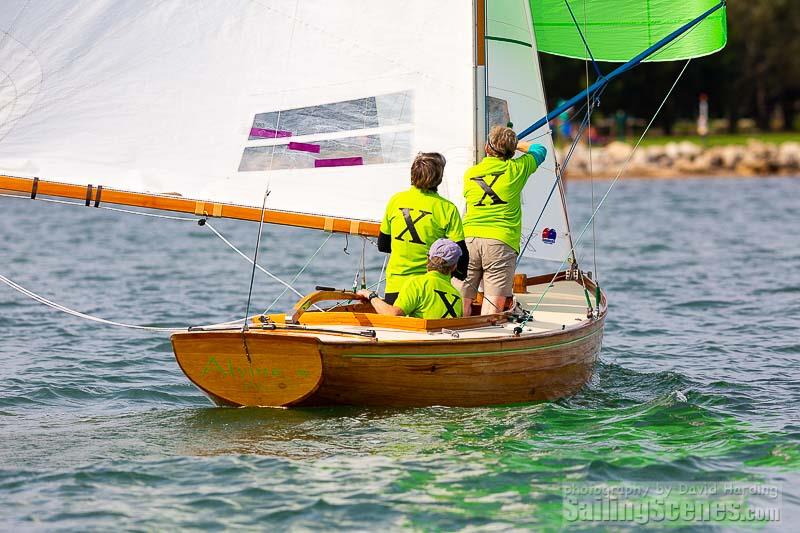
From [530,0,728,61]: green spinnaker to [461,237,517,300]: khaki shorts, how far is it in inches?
102

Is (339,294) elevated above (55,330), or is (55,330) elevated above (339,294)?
(339,294)

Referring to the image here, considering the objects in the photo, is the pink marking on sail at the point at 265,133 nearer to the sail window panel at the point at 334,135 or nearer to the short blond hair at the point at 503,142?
the sail window panel at the point at 334,135

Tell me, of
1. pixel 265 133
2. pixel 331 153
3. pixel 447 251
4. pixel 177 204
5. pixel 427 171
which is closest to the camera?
pixel 447 251

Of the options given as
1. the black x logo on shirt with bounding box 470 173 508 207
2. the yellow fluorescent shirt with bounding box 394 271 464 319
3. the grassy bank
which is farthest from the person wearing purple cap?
the grassy bank

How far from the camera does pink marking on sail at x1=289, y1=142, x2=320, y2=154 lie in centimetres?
918

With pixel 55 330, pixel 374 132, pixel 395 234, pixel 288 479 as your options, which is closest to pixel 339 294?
pixel 395 234

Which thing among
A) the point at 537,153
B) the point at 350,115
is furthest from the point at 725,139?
the point at 350,115

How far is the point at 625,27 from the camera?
10867 mm

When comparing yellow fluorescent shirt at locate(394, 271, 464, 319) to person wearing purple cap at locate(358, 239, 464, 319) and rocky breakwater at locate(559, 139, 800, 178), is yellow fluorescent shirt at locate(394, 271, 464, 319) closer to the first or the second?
person wearing purple cap at locate(358, 239, 464, 319)

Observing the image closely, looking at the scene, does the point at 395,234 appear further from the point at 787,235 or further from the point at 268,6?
the point at 787,235

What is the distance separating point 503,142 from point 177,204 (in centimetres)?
239

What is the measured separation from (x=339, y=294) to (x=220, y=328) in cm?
107

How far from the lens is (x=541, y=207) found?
10.6 meters

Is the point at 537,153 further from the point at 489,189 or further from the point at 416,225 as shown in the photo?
the point at 416,225
